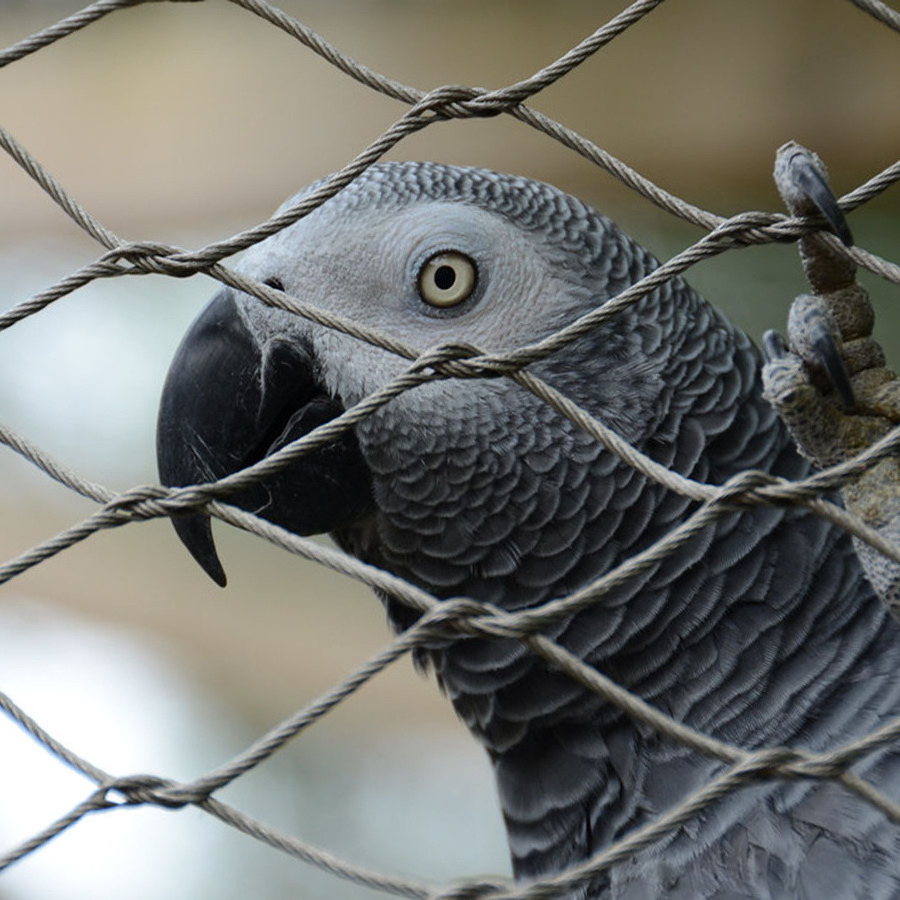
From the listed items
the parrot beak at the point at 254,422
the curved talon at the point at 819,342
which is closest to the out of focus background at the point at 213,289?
the parrot beak at the point at 254,422

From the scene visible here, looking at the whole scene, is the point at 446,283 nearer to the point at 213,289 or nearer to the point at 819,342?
the point at 819,342

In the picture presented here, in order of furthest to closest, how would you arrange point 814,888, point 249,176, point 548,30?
Answer: point 249,176
point 548,30
point 814,888

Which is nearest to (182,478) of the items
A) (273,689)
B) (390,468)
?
(390,468)

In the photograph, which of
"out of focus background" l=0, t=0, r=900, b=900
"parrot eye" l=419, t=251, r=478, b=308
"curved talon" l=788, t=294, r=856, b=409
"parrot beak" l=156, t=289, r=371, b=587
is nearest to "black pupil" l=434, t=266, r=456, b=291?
"parrot eye" l=419, t=251, r=478, b=308

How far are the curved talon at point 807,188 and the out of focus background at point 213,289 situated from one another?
217 centimetres

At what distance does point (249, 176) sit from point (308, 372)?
2067mm

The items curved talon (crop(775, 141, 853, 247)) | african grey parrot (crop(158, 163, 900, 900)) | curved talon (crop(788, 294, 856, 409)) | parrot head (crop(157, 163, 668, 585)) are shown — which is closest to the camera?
curved talon (crop(775, 141, 853, 247))

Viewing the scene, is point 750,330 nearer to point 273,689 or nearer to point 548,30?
point 548,30

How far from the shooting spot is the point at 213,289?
2934mm

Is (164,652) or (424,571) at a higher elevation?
(424,571)

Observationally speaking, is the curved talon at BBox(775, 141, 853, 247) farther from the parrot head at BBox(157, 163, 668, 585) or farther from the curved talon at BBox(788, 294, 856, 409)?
the parrot head at BBox(157, 163, 668, 585)

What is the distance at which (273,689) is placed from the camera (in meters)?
3.71

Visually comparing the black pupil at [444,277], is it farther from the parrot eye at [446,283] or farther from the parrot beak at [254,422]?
the parrot beak at [254,422]

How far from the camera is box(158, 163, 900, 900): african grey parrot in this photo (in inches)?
43.8
